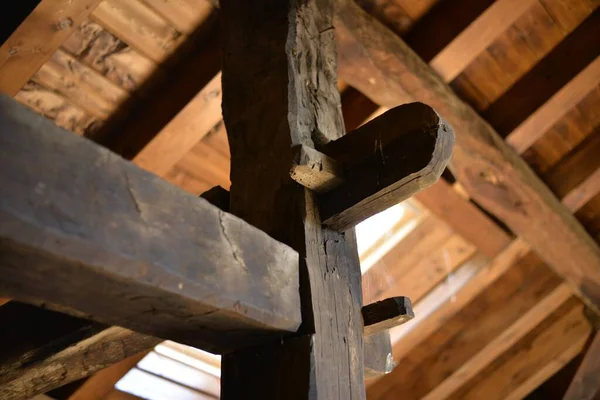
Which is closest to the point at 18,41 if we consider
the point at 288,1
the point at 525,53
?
the point at 288,1

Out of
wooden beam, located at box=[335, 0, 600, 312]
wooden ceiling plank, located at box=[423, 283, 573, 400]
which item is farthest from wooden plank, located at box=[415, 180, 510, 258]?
wooden ceiling plank, located at box=[423, 283, 573, 400]

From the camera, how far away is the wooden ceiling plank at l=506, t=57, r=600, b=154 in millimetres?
2297

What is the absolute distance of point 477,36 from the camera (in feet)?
6.98

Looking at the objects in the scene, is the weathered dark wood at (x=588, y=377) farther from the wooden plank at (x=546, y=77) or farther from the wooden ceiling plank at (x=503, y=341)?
the wooden plank at (x=546, y=77)

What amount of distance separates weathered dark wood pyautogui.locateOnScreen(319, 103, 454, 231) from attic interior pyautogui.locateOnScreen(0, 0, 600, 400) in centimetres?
52

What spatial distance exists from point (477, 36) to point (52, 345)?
1.69 meters

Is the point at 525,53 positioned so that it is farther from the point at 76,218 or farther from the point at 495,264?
the point at 76,218

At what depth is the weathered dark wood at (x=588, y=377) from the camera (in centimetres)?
A: 330

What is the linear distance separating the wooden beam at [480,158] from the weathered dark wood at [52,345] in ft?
3.75

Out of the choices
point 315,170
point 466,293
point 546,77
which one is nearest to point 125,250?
point 315,170

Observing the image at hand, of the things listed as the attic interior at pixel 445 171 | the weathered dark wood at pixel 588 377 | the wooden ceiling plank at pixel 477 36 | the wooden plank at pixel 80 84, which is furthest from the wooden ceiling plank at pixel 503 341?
the wooden plank at pixel 80 84

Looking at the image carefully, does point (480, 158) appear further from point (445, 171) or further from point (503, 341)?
point (503, 341)

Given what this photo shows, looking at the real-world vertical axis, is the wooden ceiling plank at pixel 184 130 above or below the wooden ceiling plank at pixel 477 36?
below

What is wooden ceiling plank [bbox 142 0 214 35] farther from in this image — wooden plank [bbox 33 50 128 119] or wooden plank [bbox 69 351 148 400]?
wooden plank [bbox 69 351 148 400]
